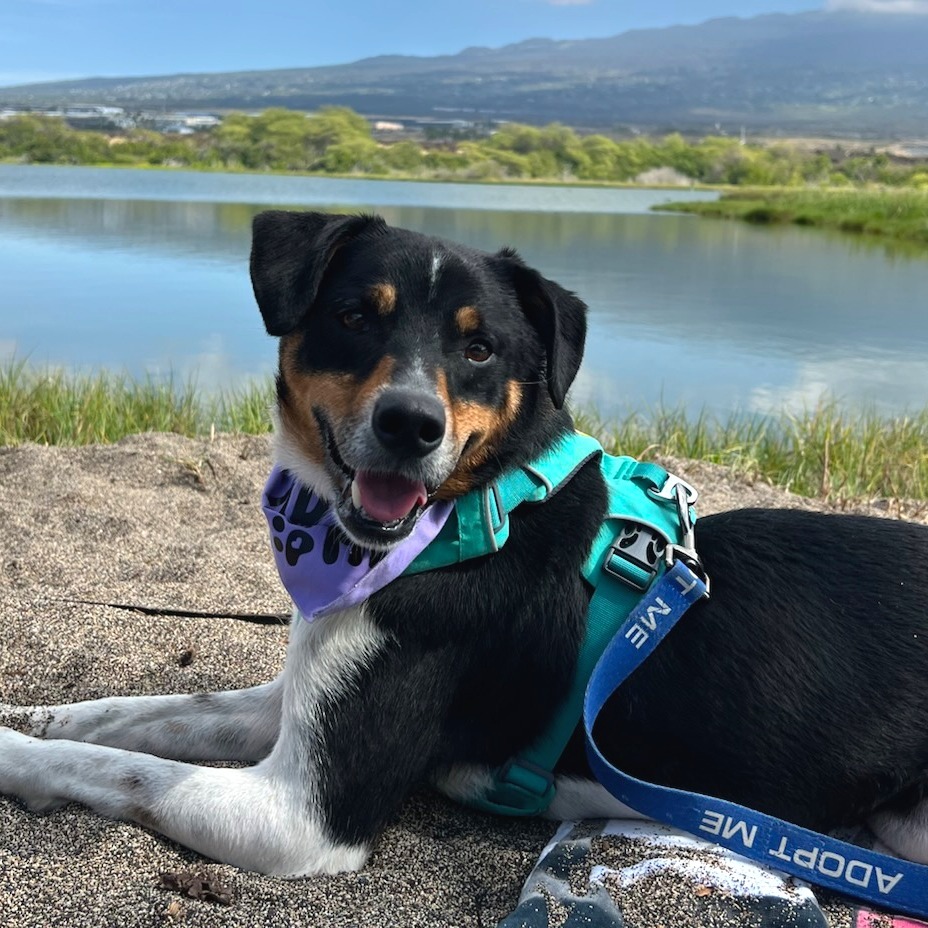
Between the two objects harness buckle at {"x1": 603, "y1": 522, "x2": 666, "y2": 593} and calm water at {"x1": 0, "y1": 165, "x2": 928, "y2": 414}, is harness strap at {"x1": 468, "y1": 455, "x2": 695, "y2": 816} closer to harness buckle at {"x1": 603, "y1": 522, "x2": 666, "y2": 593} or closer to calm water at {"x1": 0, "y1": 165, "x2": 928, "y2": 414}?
harness buckle at {"x1": 603, "y1": 522, "x2": 666, "y2": 593}

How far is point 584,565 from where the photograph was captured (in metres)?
2.80

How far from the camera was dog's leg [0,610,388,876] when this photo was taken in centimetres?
256

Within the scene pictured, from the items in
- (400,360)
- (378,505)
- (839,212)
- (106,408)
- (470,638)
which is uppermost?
(839,212)

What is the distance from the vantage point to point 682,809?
255cm

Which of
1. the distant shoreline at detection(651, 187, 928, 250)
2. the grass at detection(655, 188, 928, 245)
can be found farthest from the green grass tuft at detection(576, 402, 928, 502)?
the grass at detection(655, 188, 928, 245)

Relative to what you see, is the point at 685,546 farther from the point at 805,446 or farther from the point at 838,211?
the point at 838,211

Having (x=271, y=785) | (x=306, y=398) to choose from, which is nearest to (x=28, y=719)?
(x=271, y=785)

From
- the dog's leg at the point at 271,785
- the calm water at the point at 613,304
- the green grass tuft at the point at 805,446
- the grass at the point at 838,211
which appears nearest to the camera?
the dog's leg at the point at 271,785

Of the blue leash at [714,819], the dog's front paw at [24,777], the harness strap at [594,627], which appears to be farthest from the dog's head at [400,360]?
the dog's front paw at [24,777]

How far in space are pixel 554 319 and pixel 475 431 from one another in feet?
1.44

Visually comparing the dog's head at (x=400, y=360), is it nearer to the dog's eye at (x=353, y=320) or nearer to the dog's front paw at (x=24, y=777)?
the dog's eye at (x=353, y=320)

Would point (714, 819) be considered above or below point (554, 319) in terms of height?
below

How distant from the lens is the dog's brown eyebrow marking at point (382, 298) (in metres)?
2.75

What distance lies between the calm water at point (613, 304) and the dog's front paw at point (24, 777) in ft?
21.1
